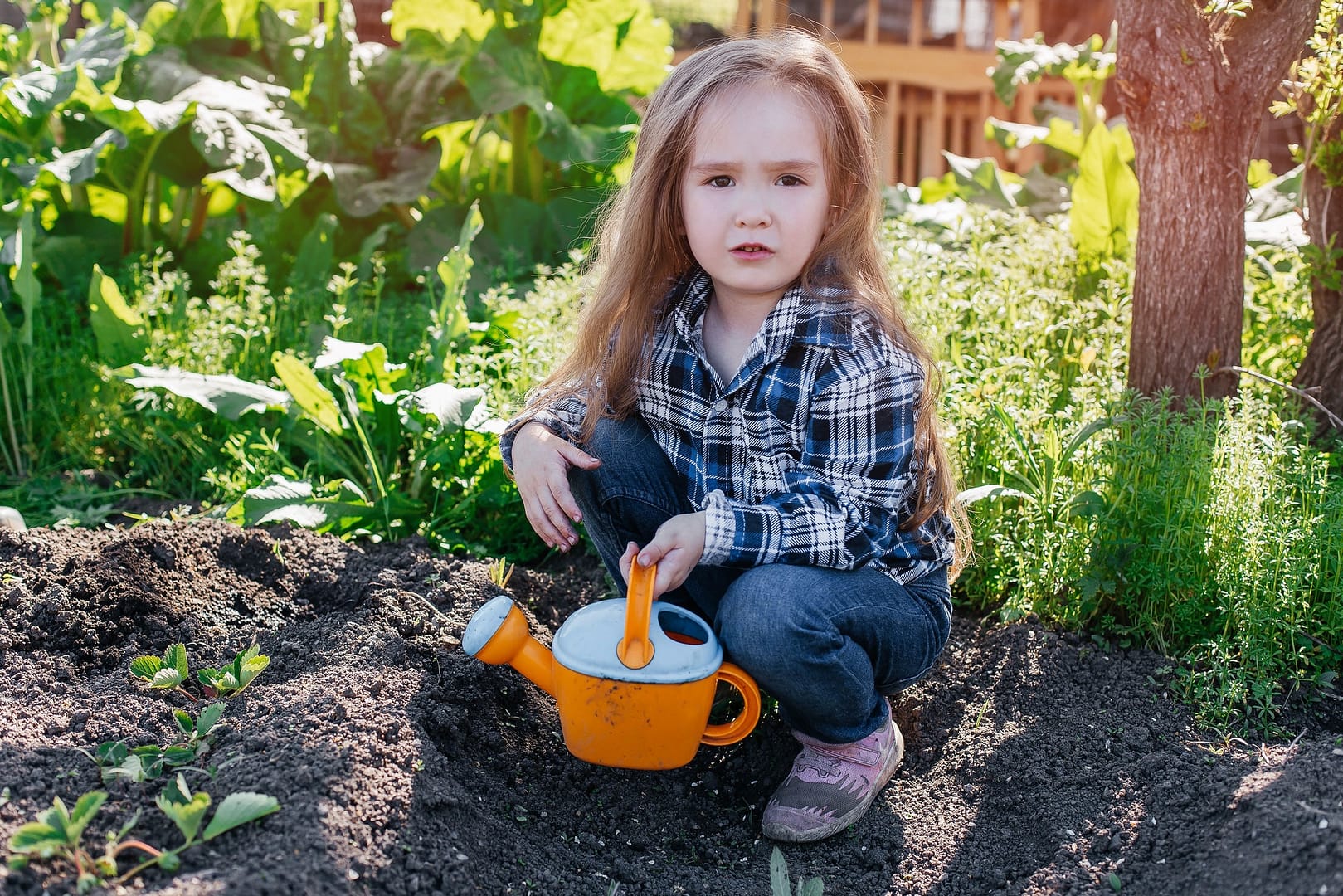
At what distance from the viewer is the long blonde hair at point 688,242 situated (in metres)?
1.76

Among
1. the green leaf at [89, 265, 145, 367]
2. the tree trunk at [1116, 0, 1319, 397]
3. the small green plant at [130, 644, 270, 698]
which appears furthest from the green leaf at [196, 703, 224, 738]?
the tree trunk at [1116, 0, 1319, 397]

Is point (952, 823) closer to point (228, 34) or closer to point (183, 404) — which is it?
point (183, 404)

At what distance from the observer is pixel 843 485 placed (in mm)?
1680

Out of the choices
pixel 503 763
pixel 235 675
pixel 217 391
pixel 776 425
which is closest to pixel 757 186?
pixel 776 425

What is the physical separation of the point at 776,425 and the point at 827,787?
54cm

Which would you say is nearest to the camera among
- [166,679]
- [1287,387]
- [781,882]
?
[781,882]

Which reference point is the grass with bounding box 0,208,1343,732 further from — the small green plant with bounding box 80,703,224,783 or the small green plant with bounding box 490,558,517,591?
the small green plant with bounding box 80,703,224,783

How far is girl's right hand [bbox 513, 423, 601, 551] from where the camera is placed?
70.9 inches

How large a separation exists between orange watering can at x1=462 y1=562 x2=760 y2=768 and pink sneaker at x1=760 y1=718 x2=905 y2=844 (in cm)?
15

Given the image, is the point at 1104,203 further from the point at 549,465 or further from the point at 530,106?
the point at 549,465

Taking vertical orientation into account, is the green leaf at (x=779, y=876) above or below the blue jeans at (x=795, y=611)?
below

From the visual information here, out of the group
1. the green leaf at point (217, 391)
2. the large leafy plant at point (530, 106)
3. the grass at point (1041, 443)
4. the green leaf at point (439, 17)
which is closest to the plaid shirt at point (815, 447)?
the grass at point (1041, 443)

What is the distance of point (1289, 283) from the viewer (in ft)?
9.82

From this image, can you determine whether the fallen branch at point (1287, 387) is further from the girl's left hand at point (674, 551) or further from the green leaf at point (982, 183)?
the green leaf at point (982, 183)
